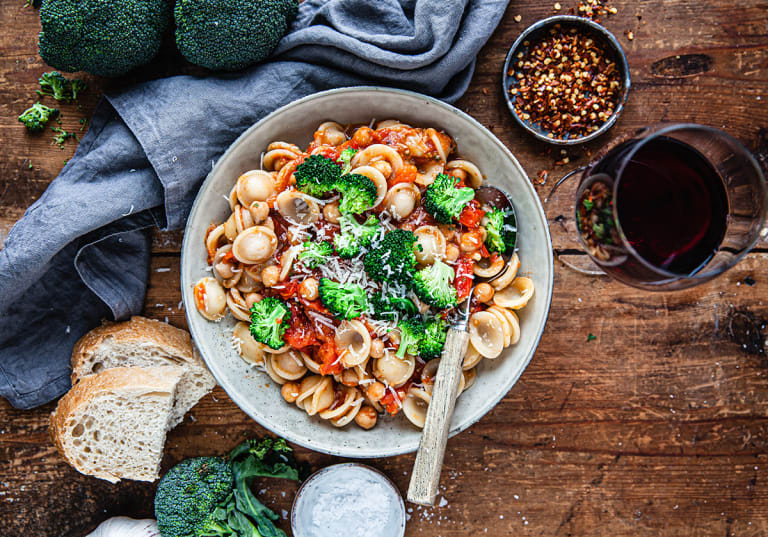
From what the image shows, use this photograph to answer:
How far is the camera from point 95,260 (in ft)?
11.1

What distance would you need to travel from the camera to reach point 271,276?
9.33 ft

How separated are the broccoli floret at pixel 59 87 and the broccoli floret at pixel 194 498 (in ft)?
7.92

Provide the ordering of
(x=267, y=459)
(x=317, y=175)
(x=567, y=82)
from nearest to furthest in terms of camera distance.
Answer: (x=317, y=175)
(x=567, y=82)
(x=267, y=459)

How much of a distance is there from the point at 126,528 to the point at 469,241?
2803 millimetres

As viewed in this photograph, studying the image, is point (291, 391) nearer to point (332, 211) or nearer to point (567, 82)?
point (332, 211)

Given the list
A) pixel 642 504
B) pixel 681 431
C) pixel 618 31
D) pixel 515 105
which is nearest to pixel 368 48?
pixel 515 105

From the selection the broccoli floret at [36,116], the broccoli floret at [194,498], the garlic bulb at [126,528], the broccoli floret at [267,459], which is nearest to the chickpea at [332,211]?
the broccoli floret at [267,459]

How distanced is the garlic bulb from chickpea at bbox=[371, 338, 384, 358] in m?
1.98

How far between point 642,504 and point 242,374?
108 inches

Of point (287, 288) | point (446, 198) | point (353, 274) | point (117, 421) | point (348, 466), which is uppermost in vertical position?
point (446, 198)

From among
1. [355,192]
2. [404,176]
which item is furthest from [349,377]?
[404,176]

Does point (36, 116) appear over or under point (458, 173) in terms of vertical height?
under

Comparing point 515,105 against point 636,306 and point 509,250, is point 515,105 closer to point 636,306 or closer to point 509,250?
point 509,250

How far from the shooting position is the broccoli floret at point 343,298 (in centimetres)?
274
